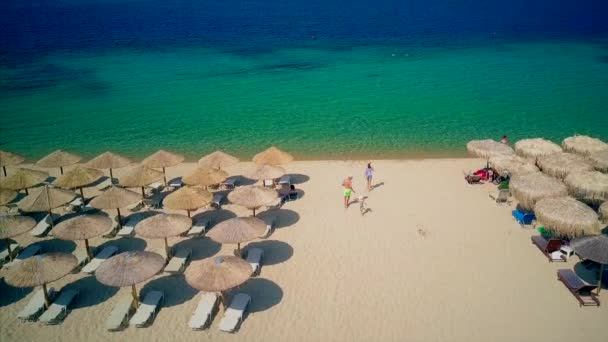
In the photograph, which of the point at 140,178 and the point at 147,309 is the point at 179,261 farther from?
the point at 140,178

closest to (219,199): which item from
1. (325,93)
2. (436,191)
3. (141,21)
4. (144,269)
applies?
(144,269)

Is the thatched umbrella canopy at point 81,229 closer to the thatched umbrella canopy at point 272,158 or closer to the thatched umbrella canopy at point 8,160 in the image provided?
the thatched umbrella canopy at point 272,158

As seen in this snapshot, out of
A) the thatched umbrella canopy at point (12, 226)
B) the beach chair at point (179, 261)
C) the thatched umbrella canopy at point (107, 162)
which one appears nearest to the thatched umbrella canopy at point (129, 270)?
the beach chair at point (179, 261)

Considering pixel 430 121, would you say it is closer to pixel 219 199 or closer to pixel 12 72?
pixel 219 199

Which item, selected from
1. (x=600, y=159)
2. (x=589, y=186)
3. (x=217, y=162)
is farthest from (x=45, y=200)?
(x=600, y=159)

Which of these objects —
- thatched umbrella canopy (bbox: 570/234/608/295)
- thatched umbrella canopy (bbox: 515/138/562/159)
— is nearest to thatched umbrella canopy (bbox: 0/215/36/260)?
thatched umbrella canopy (bbox: 570/234/608/295)

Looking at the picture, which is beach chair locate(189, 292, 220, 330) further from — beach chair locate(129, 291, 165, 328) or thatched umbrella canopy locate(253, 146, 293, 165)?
thatched umbrella canopy locate(253, 146, 293, 165)
